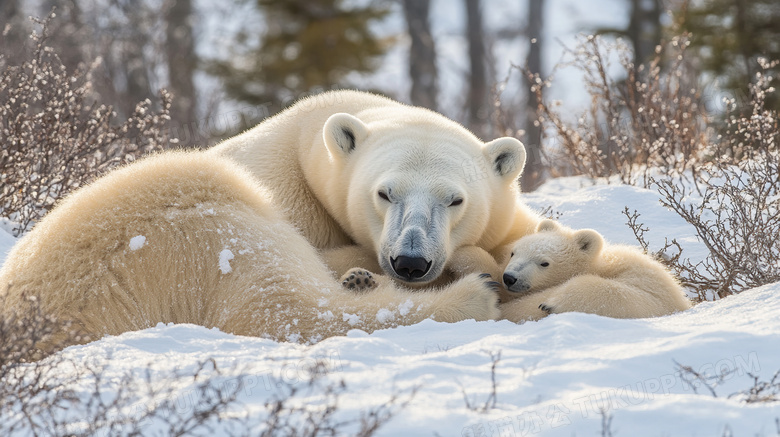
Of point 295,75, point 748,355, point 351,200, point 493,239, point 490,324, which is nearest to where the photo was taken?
point 748,355

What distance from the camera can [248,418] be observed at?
1874 millimetres

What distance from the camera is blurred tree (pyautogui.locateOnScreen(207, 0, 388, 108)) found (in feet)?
47.5

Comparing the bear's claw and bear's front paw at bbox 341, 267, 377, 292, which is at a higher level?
bear's front paw at bbox 341, 267, 377, 292

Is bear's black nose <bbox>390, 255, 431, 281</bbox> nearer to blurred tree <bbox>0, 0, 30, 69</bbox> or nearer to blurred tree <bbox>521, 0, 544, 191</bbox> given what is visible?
blurred tree <bbox>521, 0, 544, 191</bbox>

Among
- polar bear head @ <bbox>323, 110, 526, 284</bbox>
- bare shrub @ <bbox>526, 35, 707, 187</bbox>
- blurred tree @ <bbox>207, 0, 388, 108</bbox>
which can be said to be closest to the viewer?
polar bear head @ <bbox>323, 110, 526, 284</bbox>

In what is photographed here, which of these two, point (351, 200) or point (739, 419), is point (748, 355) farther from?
point (351, 200)

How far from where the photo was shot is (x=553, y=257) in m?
3.55

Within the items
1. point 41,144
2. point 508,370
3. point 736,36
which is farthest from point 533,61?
point 508,370

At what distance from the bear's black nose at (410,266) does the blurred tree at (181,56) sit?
9.76m

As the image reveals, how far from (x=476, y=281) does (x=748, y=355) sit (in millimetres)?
1045

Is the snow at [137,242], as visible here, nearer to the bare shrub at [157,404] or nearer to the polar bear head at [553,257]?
the bare shrub at [157,404]

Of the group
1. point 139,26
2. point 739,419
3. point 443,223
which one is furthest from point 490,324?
point 139,26

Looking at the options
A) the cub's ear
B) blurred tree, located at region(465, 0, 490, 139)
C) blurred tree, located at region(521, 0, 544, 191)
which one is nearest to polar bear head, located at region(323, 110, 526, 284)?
the cub's ear

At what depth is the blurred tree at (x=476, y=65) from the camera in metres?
14.9
